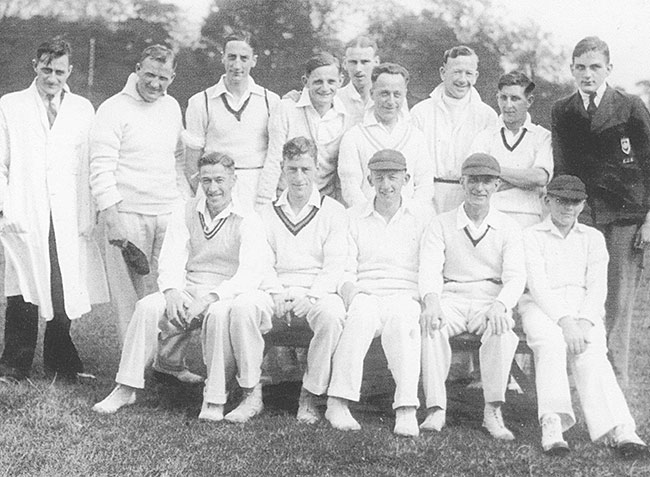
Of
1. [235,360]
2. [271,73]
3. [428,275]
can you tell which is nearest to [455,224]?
[428,275]

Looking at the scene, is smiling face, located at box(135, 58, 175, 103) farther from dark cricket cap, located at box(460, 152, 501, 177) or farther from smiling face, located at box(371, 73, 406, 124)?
dark cricket cap, located at box(460, 152, 501, 177)

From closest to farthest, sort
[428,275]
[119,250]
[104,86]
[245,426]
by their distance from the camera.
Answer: [245,426], [428,275], [119,250], [104,86]

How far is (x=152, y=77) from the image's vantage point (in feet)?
14.7

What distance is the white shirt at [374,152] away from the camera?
4.37 meters

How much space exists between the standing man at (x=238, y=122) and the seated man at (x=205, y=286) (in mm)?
492

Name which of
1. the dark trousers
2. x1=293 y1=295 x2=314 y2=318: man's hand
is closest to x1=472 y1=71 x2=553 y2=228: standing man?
x1=293 y1=295 x2=314 y2=318: man's hand

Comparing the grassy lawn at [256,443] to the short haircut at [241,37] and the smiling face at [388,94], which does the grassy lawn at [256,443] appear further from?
the short haircut at [241,37]

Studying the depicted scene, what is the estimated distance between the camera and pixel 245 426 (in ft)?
11.9

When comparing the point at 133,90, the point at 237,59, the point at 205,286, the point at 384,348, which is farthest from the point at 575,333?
the point at 133,90

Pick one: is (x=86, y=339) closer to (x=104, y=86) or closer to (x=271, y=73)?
(x=104, y=86)

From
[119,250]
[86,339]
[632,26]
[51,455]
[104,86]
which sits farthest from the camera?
[104,86]

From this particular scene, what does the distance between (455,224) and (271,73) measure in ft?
7.67

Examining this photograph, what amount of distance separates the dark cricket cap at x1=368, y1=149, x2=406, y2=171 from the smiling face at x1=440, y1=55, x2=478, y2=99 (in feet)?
2.49

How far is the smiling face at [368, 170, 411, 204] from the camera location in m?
4.01
